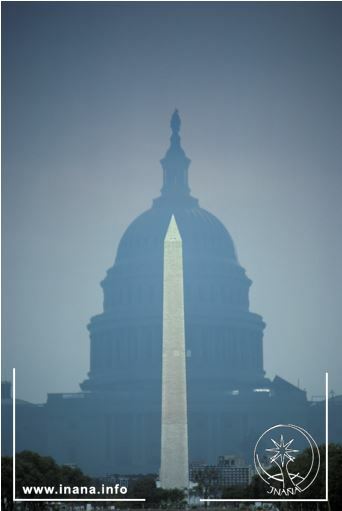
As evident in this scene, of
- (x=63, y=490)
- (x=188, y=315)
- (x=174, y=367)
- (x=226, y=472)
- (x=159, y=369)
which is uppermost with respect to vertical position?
(x=188, y=315)

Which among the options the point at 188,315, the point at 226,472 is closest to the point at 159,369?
the point at 188,315

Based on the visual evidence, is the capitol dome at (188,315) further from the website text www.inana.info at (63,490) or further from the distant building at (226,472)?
the website text www.inana.info at (63,490)

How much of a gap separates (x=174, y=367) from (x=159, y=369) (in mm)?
34255

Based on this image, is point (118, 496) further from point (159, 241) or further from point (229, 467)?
point (159, 241)

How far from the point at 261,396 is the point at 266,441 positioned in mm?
12093

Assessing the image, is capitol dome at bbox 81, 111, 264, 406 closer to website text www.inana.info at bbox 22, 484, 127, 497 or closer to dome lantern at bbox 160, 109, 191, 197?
dome lantern at bbox 160, 109, 191, 197

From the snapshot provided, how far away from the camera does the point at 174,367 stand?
6384cm

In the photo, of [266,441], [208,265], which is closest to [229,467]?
[266,441]

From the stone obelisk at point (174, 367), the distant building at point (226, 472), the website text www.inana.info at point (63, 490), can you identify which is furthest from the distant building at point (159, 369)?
the website text www.inana.info at point (63, 490)

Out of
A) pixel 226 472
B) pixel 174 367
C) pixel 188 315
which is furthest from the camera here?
pixel 188 315

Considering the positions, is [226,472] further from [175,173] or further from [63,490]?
[63,490]

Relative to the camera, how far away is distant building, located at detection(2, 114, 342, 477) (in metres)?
94.6

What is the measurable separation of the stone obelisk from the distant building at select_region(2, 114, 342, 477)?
2442 centimetres

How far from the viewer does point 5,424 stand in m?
77.9
